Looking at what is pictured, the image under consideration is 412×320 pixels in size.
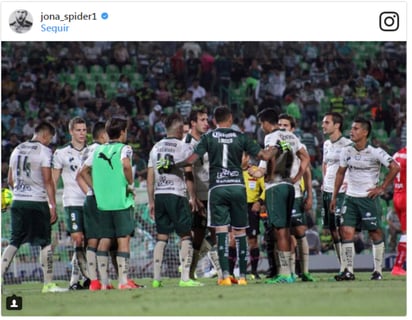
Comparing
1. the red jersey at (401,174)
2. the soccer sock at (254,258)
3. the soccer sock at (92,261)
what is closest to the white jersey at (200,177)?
the soccer sock at (92,261)

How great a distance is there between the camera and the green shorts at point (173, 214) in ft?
46.9

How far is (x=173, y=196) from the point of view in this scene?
14.3 metres

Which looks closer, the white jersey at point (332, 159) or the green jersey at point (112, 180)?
the green jersey at point (112, 180)

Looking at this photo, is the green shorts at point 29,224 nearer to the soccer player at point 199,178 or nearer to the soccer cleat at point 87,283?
the soccer cleat at point 87,283

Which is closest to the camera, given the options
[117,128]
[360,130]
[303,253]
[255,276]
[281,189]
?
[117,128]

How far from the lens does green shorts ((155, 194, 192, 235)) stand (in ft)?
46.9

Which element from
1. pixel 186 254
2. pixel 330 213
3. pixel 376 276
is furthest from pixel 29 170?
pixel 376 276

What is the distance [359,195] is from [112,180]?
3.49m

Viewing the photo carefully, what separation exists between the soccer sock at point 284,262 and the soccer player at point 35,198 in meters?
2.80
